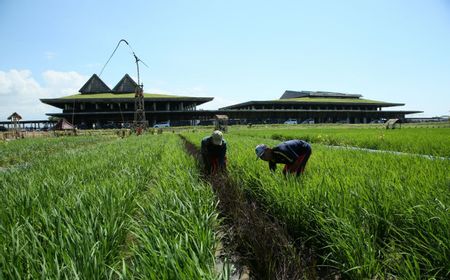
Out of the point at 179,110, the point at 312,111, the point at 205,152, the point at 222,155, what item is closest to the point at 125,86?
the point at 179,110

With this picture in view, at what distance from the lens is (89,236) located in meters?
2.40

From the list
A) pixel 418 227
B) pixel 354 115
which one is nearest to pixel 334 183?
pixel 418 227

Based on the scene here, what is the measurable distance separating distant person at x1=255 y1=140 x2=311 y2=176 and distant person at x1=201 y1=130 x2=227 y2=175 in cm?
151

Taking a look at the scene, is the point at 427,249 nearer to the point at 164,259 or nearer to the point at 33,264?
the point at 164,259

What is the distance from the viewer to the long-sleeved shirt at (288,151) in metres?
4.80

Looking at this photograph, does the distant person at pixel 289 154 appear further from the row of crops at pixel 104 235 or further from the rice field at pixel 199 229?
the row of crops at pixel 104 235

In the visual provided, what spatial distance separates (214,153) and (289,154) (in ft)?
6.44

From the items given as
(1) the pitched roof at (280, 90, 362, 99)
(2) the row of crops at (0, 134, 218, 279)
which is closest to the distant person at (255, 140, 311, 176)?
(2) the row of crops at (0, 134, 218, 279)

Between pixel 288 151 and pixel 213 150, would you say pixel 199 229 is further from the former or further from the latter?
pixel 213 150

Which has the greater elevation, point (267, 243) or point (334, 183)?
point (334, 183)

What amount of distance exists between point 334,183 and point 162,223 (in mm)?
2044

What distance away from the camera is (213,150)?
641 cm

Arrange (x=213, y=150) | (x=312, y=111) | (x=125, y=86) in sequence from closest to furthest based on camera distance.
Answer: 1. (x=213, y=150)
2. (x=312, y=111)
3. (x=125, y=86)

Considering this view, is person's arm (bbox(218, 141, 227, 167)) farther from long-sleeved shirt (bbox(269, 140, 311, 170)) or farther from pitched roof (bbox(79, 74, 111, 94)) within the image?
pitched roof (bbox(79, 74, 111, 94))
